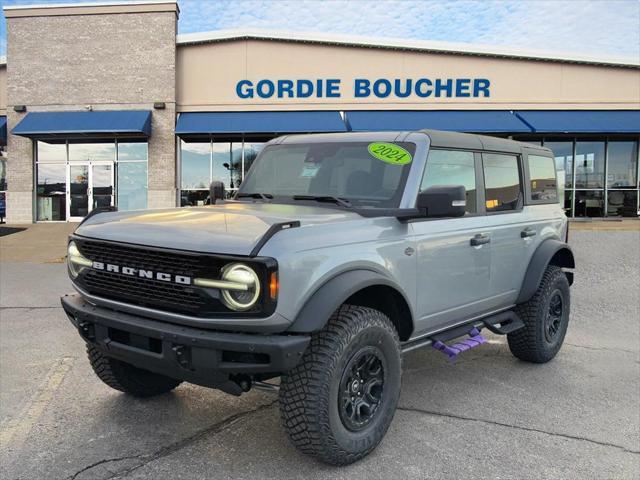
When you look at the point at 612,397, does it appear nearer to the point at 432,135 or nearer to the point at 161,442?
the point at 432,135

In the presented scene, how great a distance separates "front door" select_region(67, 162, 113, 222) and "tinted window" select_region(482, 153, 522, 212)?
17998 millimetres

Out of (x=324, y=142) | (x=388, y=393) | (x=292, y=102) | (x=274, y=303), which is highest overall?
(x=292, y=102)

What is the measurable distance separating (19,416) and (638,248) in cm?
1029

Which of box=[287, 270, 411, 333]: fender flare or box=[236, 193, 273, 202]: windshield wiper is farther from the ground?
box=[236, 193, 273, 202]: windshield wiper

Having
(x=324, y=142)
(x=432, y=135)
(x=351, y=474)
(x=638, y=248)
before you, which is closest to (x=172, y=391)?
(x=351, y=474)

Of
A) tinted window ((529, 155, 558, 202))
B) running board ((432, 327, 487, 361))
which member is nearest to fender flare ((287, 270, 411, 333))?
running board ((432, 327, 487, 361))

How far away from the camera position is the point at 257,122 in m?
19.0

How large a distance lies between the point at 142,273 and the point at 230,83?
17.9m

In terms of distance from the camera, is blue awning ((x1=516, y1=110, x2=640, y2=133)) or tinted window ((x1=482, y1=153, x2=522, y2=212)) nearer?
tinted window ((x1=482, y1=153, x2=522, y2=212))

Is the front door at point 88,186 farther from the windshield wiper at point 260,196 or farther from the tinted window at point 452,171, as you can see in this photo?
the tinted window at point 452,171

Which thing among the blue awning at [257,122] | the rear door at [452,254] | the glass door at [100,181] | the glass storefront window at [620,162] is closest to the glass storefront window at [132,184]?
the glass door at [100,181]

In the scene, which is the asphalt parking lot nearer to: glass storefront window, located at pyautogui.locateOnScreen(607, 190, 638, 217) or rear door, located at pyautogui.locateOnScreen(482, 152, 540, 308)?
rear door, located at pyautogui.locateOnScreen(482, 152, 540, 308)

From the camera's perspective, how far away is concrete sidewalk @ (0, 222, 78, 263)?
484 inches

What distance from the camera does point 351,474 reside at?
3.09 m
